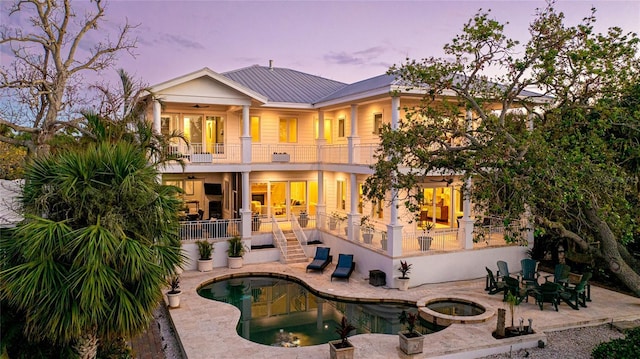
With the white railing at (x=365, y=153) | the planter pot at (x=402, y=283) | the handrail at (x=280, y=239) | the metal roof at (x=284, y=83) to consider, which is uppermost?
the metal roof at (x=284, y=83)

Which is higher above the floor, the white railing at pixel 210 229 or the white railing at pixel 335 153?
the white railing at pixel 335 153

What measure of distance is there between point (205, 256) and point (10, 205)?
10413 mm

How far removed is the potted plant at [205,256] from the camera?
18.6 m

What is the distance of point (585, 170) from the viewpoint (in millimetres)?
9648

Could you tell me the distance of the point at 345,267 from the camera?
697 inches

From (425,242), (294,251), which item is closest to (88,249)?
(425,242)

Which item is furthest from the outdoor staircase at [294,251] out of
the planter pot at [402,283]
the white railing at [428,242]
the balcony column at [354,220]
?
the planter pot at [402,283]

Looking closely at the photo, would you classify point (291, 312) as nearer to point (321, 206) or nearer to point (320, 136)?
point (321, 206)

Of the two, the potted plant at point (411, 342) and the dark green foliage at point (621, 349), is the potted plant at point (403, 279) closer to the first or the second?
the potted plant at point (411, 342)

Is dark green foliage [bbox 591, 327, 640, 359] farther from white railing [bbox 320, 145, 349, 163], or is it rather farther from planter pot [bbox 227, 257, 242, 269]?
planter pot [bbox 227, 257, 242, 269]

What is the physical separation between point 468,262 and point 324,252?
19.9ft

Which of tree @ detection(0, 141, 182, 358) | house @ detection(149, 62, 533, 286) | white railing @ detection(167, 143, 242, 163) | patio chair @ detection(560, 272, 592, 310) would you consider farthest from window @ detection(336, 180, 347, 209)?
tree @ detection(0, 141, 182, 358)

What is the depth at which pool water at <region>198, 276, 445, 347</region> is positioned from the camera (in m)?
12.5

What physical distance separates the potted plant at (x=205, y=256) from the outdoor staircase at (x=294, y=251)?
3.42 meters
